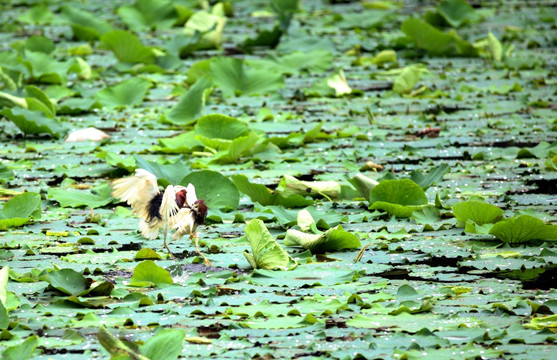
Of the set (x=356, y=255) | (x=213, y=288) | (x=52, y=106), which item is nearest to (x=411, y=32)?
(x=52, y=106)

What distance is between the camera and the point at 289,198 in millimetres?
2990

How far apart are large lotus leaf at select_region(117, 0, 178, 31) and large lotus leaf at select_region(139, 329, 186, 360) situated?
18.9 feet

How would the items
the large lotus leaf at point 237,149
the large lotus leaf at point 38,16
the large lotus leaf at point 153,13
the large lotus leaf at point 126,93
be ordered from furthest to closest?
1. the large lotus leaf at point 38,16
2. the large lotus leaf at point 153,13
3. the large lotus leaf at point 126,93
4. the large lotus leaf at point 237,149

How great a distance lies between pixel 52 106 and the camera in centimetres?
438

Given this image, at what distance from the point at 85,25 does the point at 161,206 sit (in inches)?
189

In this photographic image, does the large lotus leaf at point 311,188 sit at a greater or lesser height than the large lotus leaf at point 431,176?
lesser

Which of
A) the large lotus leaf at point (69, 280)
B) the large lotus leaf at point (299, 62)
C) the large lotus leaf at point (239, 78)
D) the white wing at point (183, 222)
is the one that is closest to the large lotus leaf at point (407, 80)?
the large lotus leaf at point (239, 78)

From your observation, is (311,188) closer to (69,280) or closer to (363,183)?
(363,183)

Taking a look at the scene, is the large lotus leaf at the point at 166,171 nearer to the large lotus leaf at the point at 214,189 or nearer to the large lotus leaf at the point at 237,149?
the large lotus leaf at the point at 214,189

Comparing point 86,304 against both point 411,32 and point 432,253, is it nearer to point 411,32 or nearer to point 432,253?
point 432,253

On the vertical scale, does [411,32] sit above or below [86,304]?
below

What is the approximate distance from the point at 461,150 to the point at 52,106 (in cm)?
189

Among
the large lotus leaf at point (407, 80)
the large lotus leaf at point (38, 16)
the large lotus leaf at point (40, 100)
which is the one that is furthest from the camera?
the large lotus leaf at point (38, 16)

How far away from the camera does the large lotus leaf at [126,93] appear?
15.5ft
